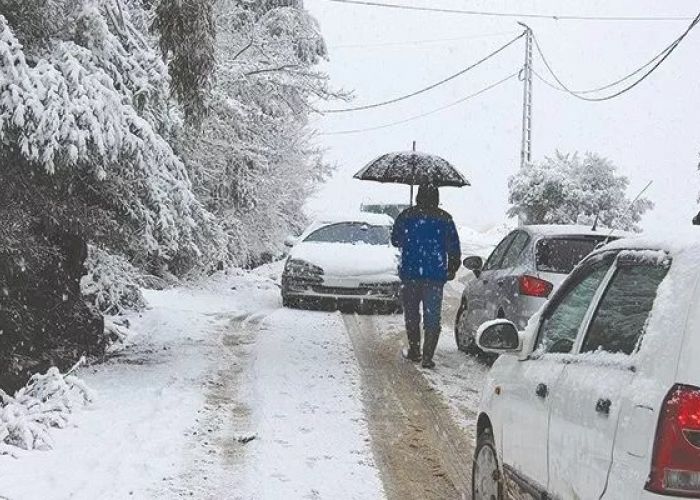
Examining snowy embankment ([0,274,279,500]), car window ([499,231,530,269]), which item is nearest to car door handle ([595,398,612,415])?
snowy embankment ([0,274,279,500])

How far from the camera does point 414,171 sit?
35.2ft

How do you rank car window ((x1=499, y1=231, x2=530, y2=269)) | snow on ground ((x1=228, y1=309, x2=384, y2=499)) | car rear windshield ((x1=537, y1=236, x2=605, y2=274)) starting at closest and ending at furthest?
snow on ground ((x1=228, y1=309, x2=384, y2=499)), car rear windshield ((x1=537, y1=236, x2=605, y2=274)), car window ((x1=499, y1=231, x2=530, y2=269))

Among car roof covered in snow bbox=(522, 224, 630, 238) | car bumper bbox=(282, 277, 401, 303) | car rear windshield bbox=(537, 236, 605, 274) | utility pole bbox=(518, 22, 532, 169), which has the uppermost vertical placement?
utility pole bbox=(518, 22, 532, 169)

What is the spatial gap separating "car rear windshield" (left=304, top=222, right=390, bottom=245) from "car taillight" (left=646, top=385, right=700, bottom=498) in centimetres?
1253

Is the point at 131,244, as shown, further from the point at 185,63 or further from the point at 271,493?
the point at 271,493

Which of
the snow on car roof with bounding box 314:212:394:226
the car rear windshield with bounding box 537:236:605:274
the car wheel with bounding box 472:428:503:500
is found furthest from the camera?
the snow on car roof with bounding box 314:212:394:226

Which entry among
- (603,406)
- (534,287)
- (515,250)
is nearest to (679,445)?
(603,406)

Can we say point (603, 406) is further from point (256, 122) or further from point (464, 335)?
point (256, 122)

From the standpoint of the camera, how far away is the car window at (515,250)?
912 cm

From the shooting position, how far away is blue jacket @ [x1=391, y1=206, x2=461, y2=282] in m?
9.52

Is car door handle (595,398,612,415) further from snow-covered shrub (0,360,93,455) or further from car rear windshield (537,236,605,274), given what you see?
car rear windshield (537,236,605,274)

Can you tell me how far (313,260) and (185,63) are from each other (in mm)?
6620

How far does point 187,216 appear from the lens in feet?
29.1

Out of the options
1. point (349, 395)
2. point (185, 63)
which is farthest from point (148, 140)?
point (349, 395)
